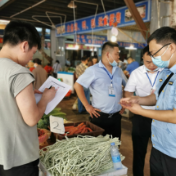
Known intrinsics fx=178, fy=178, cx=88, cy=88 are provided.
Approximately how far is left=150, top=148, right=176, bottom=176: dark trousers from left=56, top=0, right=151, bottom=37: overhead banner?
4978mm

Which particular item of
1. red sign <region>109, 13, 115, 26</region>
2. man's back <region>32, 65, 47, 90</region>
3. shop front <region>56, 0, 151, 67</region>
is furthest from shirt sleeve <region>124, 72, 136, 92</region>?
red sign <region>109, 13, 115, 26</region>

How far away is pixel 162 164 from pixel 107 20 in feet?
21.7

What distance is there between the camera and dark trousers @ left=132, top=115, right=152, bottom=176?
85.7 inches

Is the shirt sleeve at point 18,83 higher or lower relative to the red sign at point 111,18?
lower

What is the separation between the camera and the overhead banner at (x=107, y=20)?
567 centimetres

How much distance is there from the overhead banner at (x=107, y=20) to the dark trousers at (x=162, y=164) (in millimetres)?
4978

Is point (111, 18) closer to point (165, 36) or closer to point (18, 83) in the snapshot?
point (165, 36)

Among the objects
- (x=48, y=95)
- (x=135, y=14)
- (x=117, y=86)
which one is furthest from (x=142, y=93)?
(x=135, y=14)

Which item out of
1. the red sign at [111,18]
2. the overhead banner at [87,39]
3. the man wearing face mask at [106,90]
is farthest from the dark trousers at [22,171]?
the overhead banner at [87,39]

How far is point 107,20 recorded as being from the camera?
716 centimetres

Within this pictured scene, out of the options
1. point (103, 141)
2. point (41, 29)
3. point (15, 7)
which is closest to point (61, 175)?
point (103, 141)

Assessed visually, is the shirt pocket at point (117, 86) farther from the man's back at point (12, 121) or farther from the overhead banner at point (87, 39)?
the overhead banner at point (87, 39)

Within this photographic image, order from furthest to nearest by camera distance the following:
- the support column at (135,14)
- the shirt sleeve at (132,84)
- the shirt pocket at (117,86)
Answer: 1. the support column at (135,14)
2. the shirt pocket at (117,86)
3. the shirt sleeve at (132,84)

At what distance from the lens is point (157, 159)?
1.51 meters
